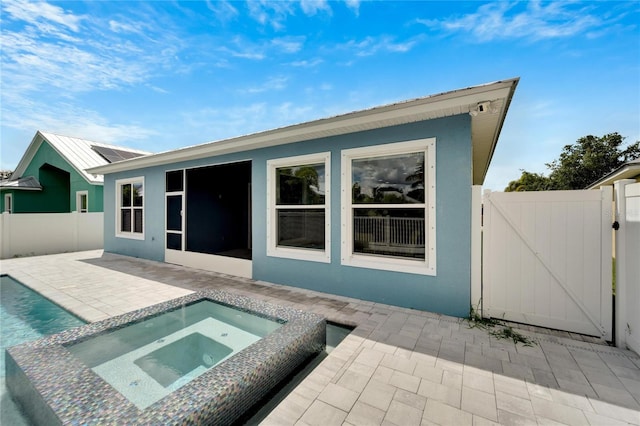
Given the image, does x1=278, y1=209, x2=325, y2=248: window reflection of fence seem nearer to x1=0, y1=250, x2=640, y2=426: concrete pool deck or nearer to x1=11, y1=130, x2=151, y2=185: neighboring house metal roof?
x1=0, y1=250, x2=640, y2=426: concrete pool deck

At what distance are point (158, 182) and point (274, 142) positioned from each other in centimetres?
465

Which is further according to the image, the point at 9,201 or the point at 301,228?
the point at 9,201

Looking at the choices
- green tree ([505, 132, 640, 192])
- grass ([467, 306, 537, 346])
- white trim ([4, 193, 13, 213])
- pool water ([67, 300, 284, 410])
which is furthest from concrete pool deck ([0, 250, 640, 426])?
green tree ([505, 132, 640, 192])

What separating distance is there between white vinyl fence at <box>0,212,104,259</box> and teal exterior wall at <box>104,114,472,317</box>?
28.9 feet

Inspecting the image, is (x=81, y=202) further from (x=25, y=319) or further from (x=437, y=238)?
(x=437, y=238)

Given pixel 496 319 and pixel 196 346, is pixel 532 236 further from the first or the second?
pixel 196 346

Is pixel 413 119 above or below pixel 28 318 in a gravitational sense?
above

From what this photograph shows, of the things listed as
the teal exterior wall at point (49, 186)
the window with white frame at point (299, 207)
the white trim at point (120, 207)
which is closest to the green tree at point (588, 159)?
the window with white frame at point (299, 207)

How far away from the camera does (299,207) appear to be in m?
5.17

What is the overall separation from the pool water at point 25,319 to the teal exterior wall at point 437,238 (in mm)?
3133

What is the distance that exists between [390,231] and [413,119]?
5.86 feet

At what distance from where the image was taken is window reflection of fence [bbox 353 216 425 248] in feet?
13.4

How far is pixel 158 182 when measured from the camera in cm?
764

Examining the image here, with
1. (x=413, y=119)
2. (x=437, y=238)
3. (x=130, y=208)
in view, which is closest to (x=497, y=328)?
(x=437, y=238)
